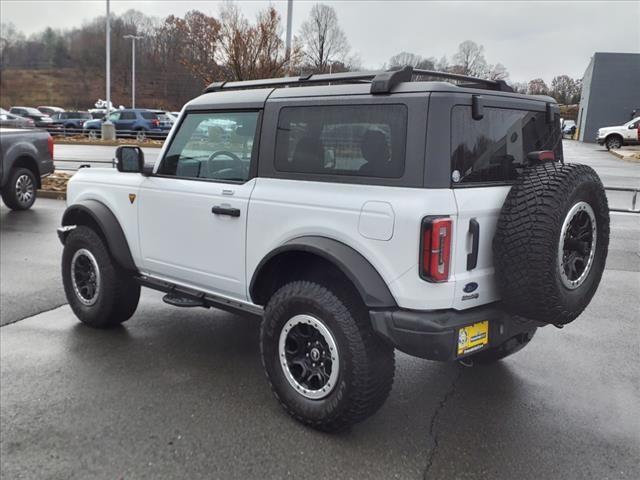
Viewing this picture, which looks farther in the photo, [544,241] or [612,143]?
[612,143]

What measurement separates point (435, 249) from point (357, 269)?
1.38ft

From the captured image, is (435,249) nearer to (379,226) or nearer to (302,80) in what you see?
(379,226)

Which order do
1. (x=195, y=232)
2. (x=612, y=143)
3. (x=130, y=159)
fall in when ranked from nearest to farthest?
(x=195, y=232) < (x=130, y=159) < (x=612, y=143)

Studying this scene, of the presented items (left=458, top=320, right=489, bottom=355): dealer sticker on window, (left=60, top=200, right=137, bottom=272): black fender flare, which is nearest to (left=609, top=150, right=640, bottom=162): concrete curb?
(left=458, top=320, right=489, bottom=355): dealer sticker on window

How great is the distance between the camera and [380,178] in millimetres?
2955

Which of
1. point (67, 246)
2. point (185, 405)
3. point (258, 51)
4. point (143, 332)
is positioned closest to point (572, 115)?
point (185, 405)

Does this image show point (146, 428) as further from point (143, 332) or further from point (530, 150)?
point (530, 150)

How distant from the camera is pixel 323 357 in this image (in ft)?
10.5

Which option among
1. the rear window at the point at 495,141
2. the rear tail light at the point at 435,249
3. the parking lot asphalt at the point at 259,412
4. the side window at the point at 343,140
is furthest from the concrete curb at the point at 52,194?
the rear tail light at the point at 435,249

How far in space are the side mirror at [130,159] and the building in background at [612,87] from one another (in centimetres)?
346

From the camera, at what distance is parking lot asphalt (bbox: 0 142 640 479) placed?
9.62 feet

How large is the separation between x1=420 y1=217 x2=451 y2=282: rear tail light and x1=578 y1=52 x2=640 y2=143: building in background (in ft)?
7.91

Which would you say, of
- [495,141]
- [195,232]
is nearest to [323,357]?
[195,232]

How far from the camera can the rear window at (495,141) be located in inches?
115
